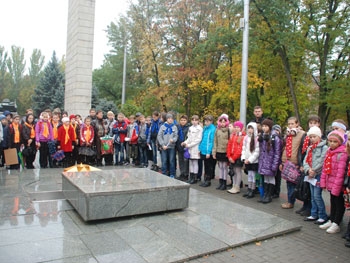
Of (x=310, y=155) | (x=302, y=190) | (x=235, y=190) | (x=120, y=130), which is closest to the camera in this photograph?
(x=310, y=155)

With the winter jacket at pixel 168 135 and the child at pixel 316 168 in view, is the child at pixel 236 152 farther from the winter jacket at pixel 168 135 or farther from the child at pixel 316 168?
the winter jacket at pixel 168 135

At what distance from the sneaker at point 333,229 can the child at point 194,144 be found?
4.01 meters

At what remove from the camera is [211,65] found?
21.7m

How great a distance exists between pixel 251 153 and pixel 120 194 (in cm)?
345

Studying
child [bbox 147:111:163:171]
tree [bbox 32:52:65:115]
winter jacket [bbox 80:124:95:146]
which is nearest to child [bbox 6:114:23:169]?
winter jacket [bbox 80:124:95:146]

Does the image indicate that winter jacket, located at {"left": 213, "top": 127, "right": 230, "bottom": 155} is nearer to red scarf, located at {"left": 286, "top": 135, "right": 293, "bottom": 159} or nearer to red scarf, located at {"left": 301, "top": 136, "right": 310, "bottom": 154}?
red scarf, located at {"left": 286, "top": 135, "right": 293, "bottom": 159}

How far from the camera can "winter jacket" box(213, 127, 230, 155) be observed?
813 centimetres

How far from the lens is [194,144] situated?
8.81 meters

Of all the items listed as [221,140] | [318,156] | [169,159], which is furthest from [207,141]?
[318,156]

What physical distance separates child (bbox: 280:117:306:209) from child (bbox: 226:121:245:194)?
44.3 inches

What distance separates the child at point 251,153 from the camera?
288 inches

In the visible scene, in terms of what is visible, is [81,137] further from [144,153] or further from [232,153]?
[232,153]

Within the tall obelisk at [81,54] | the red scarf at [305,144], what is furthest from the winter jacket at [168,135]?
the tall obelisk at [81,54]

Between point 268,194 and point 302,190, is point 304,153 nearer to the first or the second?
point 302,190
